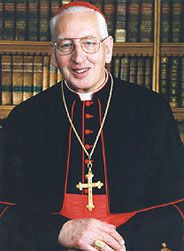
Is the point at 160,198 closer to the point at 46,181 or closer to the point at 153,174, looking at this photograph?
the point at 153,174

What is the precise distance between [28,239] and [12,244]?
100mm

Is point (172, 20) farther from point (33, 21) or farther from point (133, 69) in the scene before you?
point (33, 21)

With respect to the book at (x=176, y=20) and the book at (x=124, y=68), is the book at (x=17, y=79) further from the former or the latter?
the book at (x=176, y=20)

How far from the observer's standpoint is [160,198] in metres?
2.82

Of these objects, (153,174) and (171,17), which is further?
(171,17)

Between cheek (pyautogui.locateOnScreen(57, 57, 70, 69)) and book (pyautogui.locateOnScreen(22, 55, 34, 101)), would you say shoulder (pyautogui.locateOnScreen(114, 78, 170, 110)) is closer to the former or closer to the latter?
cheek (pyautogui.locateOnScreen(57, 57, 70, 69))

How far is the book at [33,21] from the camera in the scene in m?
3.60

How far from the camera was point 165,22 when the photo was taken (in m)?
3.61

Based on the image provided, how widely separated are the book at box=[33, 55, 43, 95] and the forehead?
855mm

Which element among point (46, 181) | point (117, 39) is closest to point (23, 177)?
point (46, 181)

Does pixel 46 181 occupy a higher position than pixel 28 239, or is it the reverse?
pixel 46 181

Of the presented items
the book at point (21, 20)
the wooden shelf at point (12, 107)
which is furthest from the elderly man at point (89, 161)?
the book at point (21, 20)

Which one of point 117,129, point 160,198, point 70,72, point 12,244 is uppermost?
point 70,72

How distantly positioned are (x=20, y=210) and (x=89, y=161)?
14.1 inches
